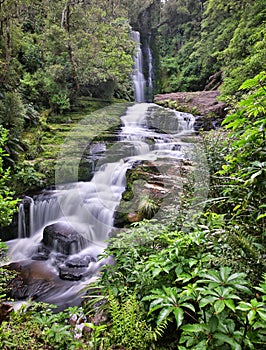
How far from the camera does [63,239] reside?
15.8 feet

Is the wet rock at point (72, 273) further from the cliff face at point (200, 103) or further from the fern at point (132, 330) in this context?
the cliff face at point (200, 103)

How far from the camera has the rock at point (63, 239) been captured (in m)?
4.78

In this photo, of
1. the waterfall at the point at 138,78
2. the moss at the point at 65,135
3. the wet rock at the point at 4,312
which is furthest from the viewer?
the waterfall at the point at 138,78

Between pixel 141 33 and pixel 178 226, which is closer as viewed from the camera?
pixel 178 226

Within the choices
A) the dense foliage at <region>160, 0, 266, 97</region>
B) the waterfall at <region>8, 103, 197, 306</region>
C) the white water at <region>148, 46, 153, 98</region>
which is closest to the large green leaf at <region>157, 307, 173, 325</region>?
the waterfall at <region>8, 103, 197, 306</region>

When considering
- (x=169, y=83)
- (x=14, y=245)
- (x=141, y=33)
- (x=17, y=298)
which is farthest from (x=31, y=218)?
(x=141, y=33)

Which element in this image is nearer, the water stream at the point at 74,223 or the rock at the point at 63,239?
the water stream at the point at 74,223

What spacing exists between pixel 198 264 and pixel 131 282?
24.3 inches

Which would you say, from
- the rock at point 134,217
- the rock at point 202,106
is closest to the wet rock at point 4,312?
the rock at point 134,217

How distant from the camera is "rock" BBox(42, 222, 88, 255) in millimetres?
4777

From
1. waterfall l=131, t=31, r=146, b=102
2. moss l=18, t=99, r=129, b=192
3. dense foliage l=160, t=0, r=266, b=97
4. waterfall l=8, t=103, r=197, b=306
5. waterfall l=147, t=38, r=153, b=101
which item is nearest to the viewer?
waterfall l=8, t=103, r=197, b=306

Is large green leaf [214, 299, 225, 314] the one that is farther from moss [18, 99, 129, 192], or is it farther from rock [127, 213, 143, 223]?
moss [18, 99, 129, 192]

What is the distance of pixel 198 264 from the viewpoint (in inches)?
61.2

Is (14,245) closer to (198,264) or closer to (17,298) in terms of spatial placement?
(17,298)
